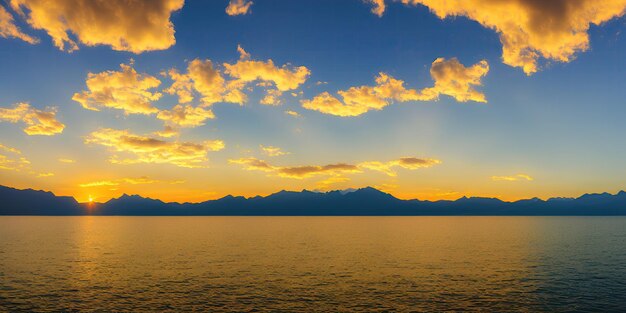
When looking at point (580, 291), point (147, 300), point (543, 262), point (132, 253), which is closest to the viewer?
point (147, 300)

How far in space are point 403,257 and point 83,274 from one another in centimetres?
6974

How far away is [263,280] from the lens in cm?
7038

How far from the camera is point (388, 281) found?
69750mm

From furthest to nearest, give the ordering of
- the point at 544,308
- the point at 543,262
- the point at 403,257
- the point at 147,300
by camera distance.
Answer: the point at 403,257, the point at 543,262, the point at 147,300, the point at 544,308

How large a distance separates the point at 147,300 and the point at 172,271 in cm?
2508

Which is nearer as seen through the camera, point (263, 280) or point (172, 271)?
point (263, 280)

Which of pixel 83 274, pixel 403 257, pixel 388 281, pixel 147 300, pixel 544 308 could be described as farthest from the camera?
pixel 403 257

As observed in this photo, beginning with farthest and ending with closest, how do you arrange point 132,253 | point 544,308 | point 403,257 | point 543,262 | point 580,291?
point 132,253 → point 403,257 → point 543,262 → point 580,291 → point 544,308

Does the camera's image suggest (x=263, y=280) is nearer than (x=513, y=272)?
Yes

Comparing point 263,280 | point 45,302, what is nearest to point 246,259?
point 263,280

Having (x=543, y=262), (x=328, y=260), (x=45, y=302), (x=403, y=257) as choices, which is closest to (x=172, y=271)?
(x=45, y=302)

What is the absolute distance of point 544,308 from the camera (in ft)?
170

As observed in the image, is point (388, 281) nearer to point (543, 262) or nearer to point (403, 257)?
point (403, 257)

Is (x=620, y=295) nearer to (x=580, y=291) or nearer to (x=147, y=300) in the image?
(x=580, y=291)
